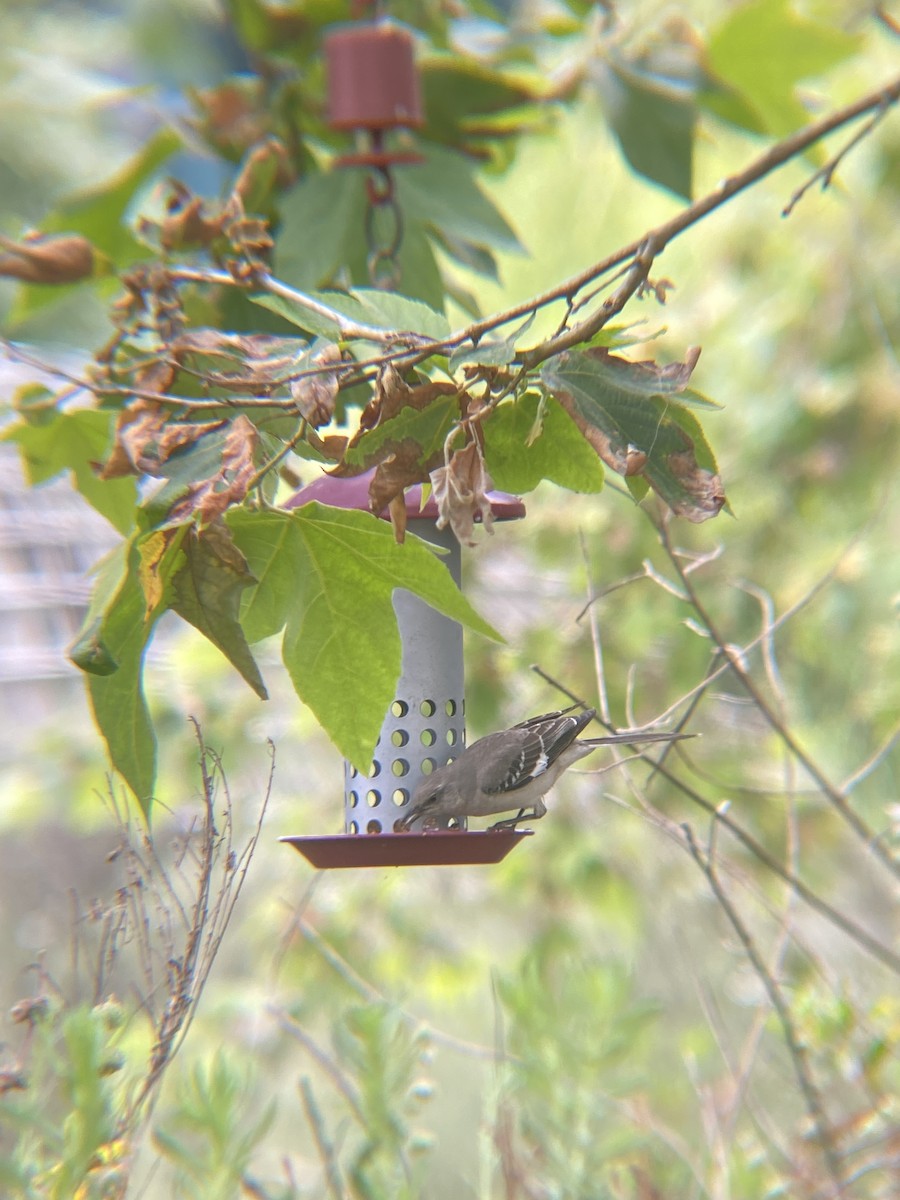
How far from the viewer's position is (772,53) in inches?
64.0

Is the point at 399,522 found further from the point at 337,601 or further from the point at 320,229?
the point at 320,229

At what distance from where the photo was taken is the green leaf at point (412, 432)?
0.88 metres

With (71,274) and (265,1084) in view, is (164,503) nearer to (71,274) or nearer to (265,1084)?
(71,274)

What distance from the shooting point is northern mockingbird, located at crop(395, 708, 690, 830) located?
3.89 feet

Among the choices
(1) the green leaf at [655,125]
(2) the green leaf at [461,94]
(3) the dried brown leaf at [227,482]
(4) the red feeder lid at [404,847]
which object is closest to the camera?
(3) the dried brown leaf at [227,482]

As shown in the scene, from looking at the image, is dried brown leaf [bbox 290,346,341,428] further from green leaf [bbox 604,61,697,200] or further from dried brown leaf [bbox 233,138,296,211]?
green leaf [bbox 604,61,697,200]

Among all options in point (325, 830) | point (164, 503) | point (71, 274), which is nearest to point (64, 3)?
point (325, 830)

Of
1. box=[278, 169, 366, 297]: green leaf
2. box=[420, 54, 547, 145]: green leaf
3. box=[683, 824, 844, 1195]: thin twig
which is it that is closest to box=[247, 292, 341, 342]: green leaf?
box=[278, 169, 366, 297]: green leaf

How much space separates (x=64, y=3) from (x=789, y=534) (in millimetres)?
8614

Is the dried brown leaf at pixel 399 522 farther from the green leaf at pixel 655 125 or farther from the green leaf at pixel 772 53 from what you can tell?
the green leaf at pixel 772 53

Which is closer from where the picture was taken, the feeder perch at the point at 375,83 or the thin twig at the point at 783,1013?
the thin twig at the point at 783,1013

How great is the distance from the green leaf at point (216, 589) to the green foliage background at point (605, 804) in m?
0.52

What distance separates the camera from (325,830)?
357 centimetres

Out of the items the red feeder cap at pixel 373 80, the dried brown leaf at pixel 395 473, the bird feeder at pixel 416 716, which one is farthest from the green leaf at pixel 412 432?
the red feeder cap at pixel 373 80
